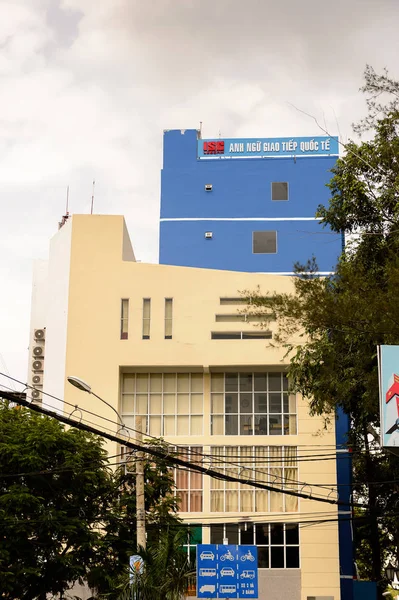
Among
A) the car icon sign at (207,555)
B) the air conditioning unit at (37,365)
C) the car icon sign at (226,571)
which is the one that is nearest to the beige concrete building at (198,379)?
the air conditioning unit at (37,365)

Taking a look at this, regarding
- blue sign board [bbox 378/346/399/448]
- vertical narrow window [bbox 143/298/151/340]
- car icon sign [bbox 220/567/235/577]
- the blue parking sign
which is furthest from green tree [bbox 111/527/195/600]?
vertical narrow window [bbox 143/298/151/340]

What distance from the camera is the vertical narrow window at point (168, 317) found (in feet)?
137

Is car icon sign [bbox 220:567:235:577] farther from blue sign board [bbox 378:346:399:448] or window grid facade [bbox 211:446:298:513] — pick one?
window grid facade [bbox 211:446:298:513]

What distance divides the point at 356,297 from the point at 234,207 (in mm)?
29020

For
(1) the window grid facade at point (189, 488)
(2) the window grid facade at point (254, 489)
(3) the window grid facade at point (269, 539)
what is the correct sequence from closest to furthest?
(3) the window grid facade at point (269, 539) → (1) the window grid facade at point (189, 488) → (2) the window grid facade at point (254, 489)

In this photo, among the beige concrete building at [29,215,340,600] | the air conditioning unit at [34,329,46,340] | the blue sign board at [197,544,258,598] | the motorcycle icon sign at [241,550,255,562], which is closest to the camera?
the blue sign board at [197,544,258,598]

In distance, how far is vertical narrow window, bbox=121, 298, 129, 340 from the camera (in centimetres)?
4194

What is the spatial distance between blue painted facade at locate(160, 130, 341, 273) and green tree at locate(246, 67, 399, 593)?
20262mm

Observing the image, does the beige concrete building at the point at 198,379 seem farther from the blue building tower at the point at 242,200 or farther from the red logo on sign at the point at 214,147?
the red logo on sign at the point at 214,147

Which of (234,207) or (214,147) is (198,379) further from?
(214,147)

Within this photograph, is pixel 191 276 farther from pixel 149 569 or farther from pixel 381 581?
pixel 149 569

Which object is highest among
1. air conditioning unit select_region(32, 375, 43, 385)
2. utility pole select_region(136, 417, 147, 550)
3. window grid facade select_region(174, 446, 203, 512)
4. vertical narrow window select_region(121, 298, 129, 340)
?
vertical narrow window select_region(121, 298, 129, 340)

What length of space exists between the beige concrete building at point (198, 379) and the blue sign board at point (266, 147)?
38.1ft

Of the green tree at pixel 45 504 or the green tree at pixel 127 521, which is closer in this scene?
the green tree at pixel 45 504
